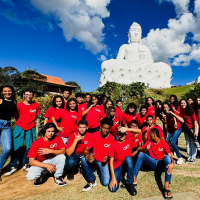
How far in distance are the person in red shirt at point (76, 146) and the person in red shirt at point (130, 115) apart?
1.45 meters

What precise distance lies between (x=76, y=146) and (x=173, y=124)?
2.45 m

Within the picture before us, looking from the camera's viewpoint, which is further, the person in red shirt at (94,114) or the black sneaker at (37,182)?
the person in red shirt at (94,114)

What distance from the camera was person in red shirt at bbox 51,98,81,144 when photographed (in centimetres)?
336

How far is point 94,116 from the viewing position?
12.4 ft

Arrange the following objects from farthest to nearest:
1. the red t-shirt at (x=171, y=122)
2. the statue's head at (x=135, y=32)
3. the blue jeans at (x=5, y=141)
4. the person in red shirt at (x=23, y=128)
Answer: the statue's head at (x=135, y=32) < the red t-shirt at (x=171, y=122) < the person in red shirt at (x=23, y=128) < the blue jeans at (x=5, y=141)

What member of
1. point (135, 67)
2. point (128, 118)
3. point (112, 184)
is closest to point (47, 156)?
point (112, 184)

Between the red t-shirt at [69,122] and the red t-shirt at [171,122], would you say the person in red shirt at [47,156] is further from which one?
the red t-shirt at [171,122]

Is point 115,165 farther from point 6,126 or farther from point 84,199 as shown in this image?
point 6,126

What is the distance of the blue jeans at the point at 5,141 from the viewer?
114 inches

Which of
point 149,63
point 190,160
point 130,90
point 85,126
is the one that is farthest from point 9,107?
point 149,63

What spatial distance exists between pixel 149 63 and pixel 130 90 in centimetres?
1375

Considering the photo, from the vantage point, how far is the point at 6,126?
2.97m

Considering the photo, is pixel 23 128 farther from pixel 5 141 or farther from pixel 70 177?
pixel 70 177

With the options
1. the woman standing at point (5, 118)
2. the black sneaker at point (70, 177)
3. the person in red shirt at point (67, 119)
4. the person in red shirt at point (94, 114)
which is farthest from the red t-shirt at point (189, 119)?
the woman standing at point (5, 118)
